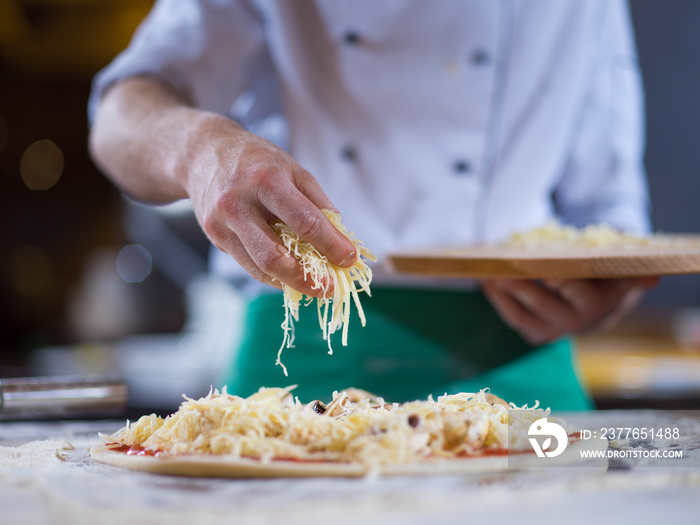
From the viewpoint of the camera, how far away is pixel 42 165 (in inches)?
230

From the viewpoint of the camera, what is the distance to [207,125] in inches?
51.5

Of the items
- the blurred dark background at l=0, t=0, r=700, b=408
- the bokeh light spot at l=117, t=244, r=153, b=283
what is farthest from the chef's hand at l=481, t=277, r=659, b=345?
the bokeh light spot at l=117, t=244, r=153, b=283

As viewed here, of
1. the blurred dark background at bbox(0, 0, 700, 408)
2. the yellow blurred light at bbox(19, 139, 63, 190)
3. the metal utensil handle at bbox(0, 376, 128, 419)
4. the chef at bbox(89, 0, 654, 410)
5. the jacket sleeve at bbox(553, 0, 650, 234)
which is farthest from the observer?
the yellow blurred light at bbox(19, 139, 63, 190)

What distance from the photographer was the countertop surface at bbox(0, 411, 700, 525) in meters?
0.85

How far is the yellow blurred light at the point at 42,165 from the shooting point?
580cm

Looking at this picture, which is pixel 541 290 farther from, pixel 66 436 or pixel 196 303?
pixel 196 303

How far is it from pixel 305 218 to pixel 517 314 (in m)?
1.05

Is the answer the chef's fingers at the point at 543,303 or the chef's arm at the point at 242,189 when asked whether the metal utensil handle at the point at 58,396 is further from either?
the chef's fingers at the point at 543,303

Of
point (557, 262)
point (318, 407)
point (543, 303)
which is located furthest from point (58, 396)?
point (543, 303)

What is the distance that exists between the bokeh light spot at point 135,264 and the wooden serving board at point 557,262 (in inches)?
170

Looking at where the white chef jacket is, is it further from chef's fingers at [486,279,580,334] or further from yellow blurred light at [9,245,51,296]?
yellow blurred light at [9,245,51,296]

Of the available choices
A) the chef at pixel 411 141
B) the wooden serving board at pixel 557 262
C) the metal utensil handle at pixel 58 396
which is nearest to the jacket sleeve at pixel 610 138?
the chef at pixel 411 141

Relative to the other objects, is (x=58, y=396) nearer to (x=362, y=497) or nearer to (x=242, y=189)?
(x=242, y=189)

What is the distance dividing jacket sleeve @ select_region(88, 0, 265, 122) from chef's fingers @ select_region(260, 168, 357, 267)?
0.86 meters
